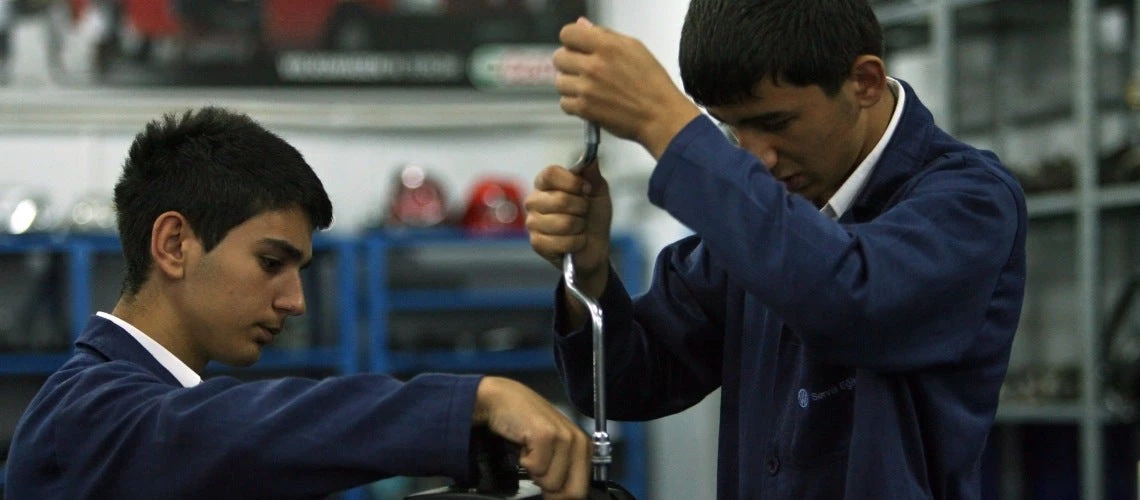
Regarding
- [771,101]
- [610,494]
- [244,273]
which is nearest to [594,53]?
[771,101]

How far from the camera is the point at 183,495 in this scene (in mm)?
1157

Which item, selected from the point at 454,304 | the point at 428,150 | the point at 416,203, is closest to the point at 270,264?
the point at 454,304

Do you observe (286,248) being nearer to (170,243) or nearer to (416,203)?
(170,243)

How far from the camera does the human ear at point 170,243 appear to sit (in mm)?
1450

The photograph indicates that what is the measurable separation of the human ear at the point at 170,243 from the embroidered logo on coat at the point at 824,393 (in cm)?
63

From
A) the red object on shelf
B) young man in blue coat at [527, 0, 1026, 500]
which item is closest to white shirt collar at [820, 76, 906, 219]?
young man in blue coat at [527, 0, 1026, 500]

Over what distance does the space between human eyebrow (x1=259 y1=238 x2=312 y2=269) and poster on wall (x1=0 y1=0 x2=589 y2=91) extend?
438 centimetres

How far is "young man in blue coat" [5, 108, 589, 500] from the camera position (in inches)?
44.4

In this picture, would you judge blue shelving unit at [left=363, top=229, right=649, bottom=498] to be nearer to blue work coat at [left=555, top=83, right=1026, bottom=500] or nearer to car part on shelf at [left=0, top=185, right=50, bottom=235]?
car part on shelf at [left=0, top=185, right=50, bottom=235]

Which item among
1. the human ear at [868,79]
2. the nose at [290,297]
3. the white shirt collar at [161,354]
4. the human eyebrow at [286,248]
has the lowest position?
the white shirt collar at [161,354]

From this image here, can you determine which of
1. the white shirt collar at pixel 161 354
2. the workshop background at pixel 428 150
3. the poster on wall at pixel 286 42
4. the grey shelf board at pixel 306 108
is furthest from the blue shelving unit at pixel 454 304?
the white shirt collar at pixel 161 354

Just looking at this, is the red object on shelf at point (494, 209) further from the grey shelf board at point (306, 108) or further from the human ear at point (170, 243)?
the human ear at point (170, 243)

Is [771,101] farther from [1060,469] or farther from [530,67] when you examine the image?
[530,67]

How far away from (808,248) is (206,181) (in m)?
0.65
